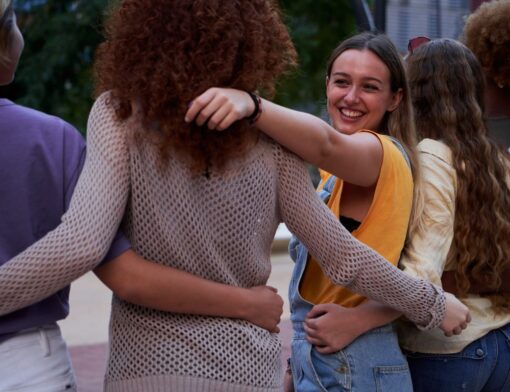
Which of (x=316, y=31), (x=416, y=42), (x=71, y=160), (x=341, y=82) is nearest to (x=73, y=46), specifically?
(x=316, y=31)

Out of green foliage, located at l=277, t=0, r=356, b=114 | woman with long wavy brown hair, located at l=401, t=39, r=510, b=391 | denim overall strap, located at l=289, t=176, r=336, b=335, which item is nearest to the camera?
denim overall strap, located at l=289, t=176, r=336, b=335

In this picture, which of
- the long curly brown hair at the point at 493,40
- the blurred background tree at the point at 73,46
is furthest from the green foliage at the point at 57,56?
the long curly brown hair at the point at 493,40

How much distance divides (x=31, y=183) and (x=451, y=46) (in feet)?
4.65

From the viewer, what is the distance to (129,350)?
231cm

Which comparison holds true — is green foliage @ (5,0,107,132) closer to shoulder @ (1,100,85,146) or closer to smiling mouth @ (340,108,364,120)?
smiling mouth @ (340,108,364,120)

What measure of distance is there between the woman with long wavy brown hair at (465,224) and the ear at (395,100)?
0.40 ft

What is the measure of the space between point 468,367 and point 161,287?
1.11 m

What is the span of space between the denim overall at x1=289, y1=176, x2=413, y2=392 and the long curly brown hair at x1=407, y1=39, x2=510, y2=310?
382 millimetres

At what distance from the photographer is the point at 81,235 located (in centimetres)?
217

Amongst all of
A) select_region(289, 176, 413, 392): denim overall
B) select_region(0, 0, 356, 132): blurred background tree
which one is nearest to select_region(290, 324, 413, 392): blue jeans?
select_region(289, 176, 413, 392): denim overall

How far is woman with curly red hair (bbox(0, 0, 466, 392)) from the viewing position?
7.11 feet

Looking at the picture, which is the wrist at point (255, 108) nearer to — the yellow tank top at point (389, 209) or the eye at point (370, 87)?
the yellow tank top at point (389, 209)

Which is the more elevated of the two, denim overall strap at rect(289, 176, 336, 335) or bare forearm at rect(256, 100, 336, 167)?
bare forearm at rect(256, 100, 336, 167)

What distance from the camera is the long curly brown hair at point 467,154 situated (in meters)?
2.93
